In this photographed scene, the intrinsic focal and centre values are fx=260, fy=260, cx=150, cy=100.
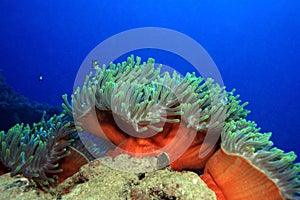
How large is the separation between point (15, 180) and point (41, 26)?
53750 mm

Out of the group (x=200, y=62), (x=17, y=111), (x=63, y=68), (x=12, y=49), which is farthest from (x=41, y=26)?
(x=200, y=62)

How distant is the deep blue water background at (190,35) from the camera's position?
39.2 meters

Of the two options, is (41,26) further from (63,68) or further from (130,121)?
(130,121)

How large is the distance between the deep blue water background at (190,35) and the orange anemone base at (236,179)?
110 feet

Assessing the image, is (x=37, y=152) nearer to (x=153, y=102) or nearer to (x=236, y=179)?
(x=153, y=102)

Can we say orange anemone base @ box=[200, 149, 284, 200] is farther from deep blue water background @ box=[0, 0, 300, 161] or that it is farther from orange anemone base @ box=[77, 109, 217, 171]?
deep blue water background @ box=[0, 0, 300, 161]

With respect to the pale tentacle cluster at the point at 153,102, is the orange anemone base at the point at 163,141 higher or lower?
lower

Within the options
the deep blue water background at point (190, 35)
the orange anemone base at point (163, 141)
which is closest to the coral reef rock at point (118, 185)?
the orange anemone base at point (163, 141)

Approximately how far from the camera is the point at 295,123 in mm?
33250

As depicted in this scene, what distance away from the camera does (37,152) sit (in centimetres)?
257

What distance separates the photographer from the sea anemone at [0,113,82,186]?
2535mm

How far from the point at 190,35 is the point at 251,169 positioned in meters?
52.2

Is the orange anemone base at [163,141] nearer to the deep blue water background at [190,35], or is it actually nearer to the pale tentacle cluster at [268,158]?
the pale tentacle cluster at [268,158]

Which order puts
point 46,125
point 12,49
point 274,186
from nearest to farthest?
1. point 274,186
2. point 46,125
3. point 12,49
